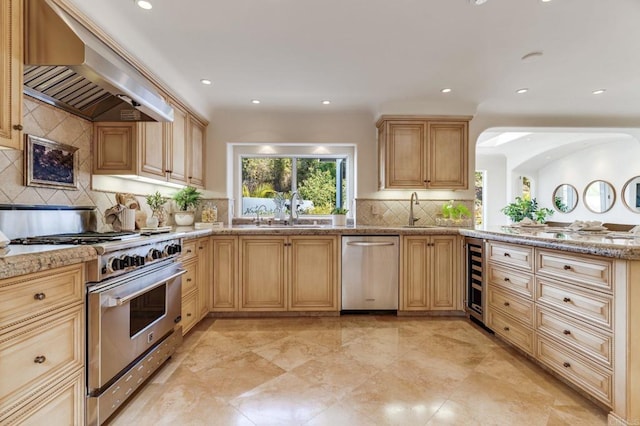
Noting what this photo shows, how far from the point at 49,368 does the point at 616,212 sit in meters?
9.73

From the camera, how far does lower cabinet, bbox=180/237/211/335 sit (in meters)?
2.55

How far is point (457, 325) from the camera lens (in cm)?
299

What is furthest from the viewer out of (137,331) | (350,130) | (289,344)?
(350,130)

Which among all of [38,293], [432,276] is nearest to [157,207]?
[38,293]

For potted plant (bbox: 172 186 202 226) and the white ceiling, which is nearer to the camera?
the white ceiling

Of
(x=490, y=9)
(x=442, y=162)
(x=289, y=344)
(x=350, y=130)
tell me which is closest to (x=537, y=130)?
(x=442, y=162)

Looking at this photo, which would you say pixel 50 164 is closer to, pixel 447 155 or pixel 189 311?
pixel 189 311

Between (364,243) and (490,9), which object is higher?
(490,9)

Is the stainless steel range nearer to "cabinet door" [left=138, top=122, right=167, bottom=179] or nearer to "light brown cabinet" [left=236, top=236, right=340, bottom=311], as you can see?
"cabinet door" [left=138, top=122, right=167, bottom=179]

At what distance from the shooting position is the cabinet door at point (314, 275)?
3.17 m

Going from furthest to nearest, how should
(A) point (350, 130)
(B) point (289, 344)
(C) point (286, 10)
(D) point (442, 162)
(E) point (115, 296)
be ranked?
1. (A) point (350, 130)
2. (D) point (442, 162)
3. (B) point (289, 344)
4. (C) point (286, 10)
5. (E) point (115, 296)

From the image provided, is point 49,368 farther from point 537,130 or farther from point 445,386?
point 537,130

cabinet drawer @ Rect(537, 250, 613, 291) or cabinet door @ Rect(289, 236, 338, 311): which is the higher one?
cabinet drawer @ Rect(537, 250, 613, 291)

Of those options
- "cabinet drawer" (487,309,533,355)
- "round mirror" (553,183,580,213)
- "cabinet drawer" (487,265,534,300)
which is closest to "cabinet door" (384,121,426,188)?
"cabinet drawer" (487,265,534,300)
